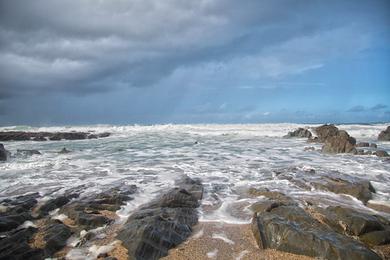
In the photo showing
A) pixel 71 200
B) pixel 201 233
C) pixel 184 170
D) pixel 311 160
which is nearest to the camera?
pixel 201 233

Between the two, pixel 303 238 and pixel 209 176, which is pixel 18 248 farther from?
pixel 209 176

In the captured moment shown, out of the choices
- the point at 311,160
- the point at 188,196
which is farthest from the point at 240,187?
the point at 311,160

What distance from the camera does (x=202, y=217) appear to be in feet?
23.5

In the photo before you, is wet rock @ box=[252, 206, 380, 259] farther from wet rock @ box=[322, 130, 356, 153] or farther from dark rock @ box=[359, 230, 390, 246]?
wet rock @ box=[322, 130, 356, 153]

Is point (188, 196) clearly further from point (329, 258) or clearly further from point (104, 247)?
point (329, 258)

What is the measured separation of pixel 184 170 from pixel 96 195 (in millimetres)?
4921

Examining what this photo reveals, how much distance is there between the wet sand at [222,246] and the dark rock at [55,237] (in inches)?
75.7

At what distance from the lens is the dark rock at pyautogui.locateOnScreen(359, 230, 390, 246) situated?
5.58 meters

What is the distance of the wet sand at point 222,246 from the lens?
5.26 meters

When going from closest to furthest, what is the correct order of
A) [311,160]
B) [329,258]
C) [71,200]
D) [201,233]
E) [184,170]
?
1. [329,258]
2. [201,233]
3. [71,200]
4. [184,170]
5. [311,160]

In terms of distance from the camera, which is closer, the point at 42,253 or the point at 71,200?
the point at 42,253

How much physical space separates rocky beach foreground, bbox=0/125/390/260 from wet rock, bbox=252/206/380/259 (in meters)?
0.02

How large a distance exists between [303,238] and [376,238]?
1.45m

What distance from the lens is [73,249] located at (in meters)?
5.52
